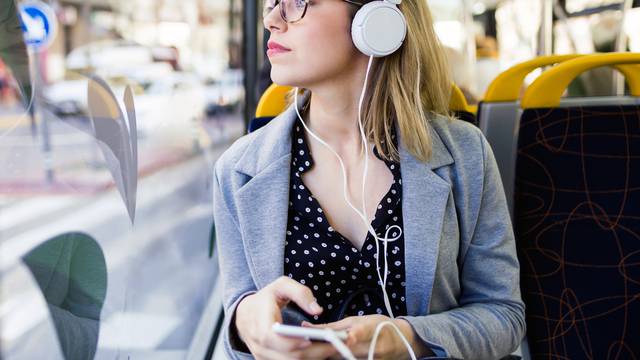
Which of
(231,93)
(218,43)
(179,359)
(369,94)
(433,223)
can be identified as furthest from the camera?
(231,93)

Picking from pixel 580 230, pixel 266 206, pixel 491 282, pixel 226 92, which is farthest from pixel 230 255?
pixel 226 92

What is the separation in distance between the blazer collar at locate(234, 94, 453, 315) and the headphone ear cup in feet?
0.61

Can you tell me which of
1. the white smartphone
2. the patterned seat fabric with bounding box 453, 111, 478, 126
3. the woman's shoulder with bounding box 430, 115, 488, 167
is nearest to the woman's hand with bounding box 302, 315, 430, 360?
the white smartphone

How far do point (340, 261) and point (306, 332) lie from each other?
0.29 metres

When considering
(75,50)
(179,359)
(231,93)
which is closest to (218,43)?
(231,93)

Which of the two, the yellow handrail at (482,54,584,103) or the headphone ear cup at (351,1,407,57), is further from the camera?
the yellow handrail at (482,54,584,103)

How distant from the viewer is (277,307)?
0.89 meters

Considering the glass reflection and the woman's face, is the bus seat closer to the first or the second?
the woman's face

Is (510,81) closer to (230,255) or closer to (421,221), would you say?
(421,221)

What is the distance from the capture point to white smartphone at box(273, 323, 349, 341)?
79cm

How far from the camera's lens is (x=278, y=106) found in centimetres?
138

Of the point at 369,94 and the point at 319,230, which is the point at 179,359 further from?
the point at 369,94

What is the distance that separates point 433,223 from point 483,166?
6.2 inches

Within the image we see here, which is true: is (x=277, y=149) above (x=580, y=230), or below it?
above
